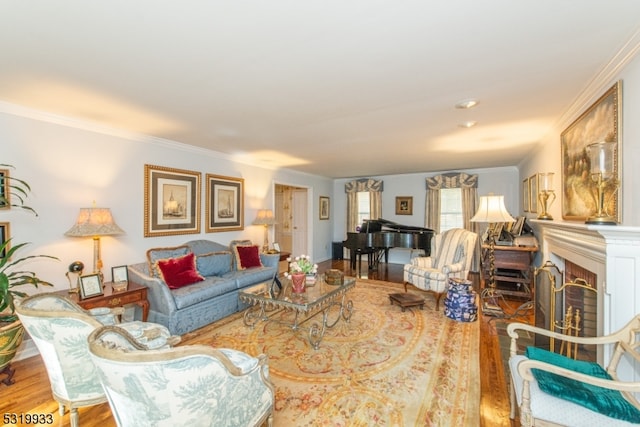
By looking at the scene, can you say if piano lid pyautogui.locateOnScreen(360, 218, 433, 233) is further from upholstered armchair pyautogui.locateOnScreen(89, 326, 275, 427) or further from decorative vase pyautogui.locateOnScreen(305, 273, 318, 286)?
upholstered armchair pyautogui.locateOnScreen(89, 326, 275, 427)

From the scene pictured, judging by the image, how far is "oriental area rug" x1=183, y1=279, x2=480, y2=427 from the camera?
190 centimetres

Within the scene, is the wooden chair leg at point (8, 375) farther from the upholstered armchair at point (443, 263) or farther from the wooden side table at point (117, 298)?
the upholstered armchair at point (443, 263)

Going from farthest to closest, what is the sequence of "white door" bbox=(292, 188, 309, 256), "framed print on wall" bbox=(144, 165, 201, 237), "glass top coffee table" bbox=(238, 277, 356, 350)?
"white door" bbox=(292, 188, 309, 256) → "framed print on wall" bbox=(144, 165, 201, 237) → "glass top coffee table" bbox=(238, 277, 356, 350)

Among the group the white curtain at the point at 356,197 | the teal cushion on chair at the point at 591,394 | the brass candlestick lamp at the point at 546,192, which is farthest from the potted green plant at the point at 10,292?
the white curtain at the point at 356,197

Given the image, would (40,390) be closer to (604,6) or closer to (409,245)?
(604,6)

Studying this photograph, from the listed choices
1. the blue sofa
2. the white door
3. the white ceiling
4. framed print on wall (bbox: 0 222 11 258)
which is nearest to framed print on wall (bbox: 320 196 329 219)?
the white door

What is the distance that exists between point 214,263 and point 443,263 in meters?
3.58

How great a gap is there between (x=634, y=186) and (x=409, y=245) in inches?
170

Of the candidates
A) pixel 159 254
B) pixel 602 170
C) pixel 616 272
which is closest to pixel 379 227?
pixel 159 254

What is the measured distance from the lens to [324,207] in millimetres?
7836

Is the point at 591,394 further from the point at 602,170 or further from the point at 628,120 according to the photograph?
the point at 628,120

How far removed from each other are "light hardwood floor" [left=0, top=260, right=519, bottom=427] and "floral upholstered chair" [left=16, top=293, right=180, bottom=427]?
1.05 ft

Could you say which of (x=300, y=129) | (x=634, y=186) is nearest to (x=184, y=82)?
(x=300, y=129)

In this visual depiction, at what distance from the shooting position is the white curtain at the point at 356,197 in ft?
24.6
